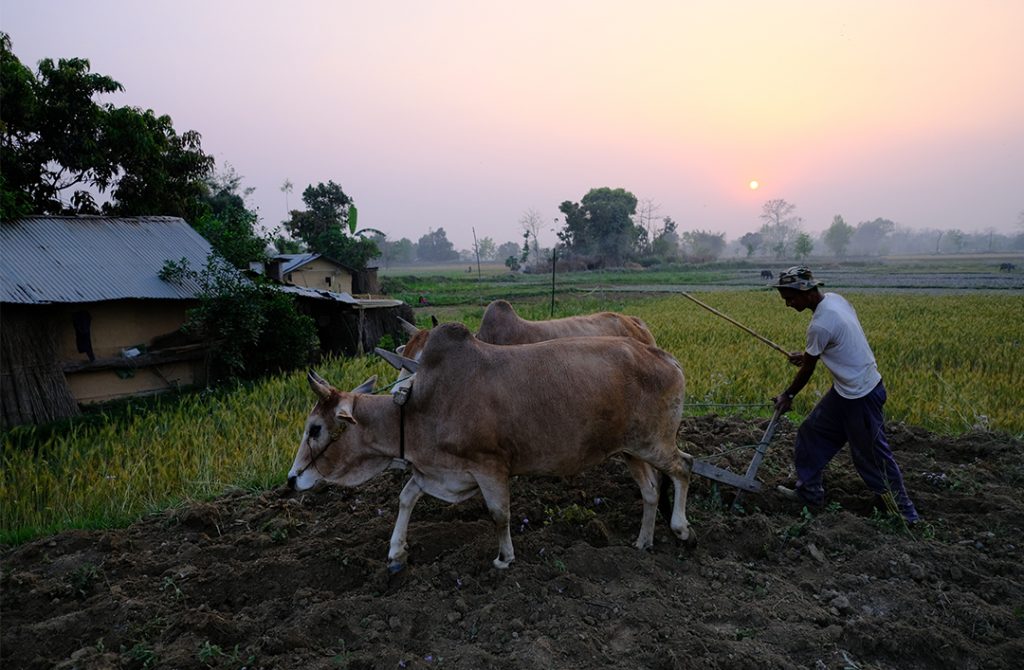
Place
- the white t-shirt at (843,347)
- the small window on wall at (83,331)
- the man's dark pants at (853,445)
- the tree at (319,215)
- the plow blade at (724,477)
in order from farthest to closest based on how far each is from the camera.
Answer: the tree at (319,215), the small window on wall at (83,331), the plow blade at (724,477), the man's dark pants at (853,445), the white t-shirt at (843,347)

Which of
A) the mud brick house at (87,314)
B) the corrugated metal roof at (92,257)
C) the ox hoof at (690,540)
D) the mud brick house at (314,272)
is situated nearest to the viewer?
the ox hoof at (690,540)

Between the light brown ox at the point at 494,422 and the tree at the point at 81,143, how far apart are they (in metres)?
13.2

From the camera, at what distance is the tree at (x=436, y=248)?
138m

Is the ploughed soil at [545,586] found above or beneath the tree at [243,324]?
beneath

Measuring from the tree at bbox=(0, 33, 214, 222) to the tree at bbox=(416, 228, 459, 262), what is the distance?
120638mm

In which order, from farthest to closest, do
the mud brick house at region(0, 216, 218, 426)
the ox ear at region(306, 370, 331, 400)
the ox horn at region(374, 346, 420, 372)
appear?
the mud brick house at region(0, 216, 218, 426), the ox horn at region(374, 346, 420, 372), the ox ear at region(306, 370, 331, 400)

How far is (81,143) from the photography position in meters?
15.5

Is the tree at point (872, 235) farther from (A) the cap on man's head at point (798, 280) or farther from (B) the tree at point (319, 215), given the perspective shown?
(A) the cap on man's head at point (798, 280)

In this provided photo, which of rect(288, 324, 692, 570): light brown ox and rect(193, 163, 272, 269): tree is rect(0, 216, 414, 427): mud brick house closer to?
rect(193, 163, 272, 269): tree

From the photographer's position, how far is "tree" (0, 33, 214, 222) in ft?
47.8

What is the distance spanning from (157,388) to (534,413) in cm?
1051

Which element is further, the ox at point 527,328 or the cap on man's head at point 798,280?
the ox at point 527,328

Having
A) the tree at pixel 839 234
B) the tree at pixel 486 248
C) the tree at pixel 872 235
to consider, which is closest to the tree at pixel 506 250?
the tree at pixel 486 248

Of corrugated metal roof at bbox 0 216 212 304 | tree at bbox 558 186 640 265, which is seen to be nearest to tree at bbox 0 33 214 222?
corrugated metal roof at bbox 0 216 212 304
